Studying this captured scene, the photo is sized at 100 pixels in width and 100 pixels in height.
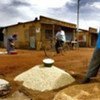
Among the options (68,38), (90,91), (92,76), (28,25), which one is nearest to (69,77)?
(92,76)

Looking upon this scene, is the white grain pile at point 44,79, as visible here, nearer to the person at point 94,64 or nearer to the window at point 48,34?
the person at point 94,64

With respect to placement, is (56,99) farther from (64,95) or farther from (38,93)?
(38,93)

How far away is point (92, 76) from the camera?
23.1ft

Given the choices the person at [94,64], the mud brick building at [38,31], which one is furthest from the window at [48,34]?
the person at [94,64]

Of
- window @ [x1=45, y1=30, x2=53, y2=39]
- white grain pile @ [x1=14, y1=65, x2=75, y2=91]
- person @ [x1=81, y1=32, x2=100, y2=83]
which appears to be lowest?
white grain pile @ [x1=14, y1=65, x2=75, y2=91]

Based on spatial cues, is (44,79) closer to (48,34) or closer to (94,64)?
(94,64)

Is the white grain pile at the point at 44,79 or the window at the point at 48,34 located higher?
the window at the point at 48,34

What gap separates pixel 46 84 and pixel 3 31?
26.2m

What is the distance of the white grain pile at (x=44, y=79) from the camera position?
23.0 feet

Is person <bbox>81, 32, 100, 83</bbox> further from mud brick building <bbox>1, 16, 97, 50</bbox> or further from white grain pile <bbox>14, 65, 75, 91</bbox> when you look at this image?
mud brick building <bbox>1, 16, 97, 50</bbox>

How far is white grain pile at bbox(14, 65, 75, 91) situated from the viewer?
7.00 m

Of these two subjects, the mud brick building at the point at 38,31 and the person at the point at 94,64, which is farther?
the mud brick building at the point at 38,31

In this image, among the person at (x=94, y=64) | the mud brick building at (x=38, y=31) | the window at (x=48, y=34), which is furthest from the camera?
the window at (x=48, y=34)

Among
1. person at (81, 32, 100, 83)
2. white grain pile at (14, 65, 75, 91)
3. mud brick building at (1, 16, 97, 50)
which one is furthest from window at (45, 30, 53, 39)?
person at (81, 32, 100, 83)
